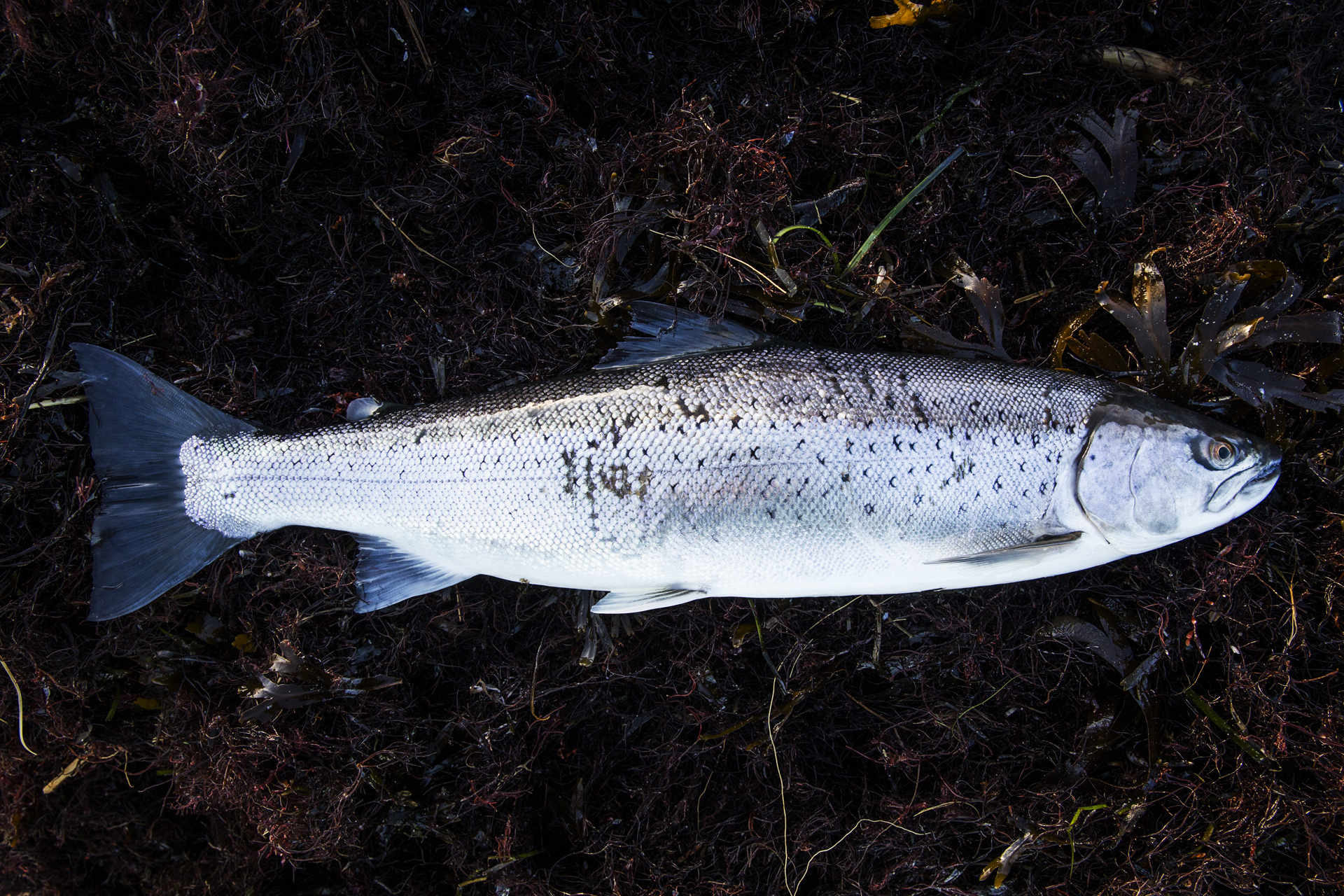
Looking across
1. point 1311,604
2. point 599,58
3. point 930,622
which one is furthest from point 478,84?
point 1311,604

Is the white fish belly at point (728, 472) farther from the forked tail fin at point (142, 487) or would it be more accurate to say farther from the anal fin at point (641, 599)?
the forked tail fin at point (142, 487)

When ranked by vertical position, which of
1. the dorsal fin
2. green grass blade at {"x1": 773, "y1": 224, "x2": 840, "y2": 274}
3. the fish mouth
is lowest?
the fish mouth

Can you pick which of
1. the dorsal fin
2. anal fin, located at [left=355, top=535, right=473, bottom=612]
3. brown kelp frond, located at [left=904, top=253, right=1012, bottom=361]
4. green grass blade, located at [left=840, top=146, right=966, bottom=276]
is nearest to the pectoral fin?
brown kelp frond, located at [left=904, top=253, right=1012, bottom=361]

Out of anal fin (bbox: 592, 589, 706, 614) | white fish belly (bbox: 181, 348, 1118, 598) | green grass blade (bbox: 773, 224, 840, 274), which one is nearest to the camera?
white fish belly (bbox: 181, 348, 1118, 598)

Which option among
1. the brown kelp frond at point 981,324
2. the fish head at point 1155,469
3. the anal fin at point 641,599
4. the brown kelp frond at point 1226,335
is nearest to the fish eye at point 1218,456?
the fish head at point 1155,469

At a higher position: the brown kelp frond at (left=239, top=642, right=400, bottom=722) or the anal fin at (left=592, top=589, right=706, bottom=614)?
the anal fin at (left=592, top=589, right=706, bottom=614)

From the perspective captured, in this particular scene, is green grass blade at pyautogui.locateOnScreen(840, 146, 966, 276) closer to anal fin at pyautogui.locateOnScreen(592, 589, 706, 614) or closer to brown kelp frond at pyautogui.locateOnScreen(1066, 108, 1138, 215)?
brown kelp frond at pyautogui.locateOnScreen(1066, 108, 1138, 215)
